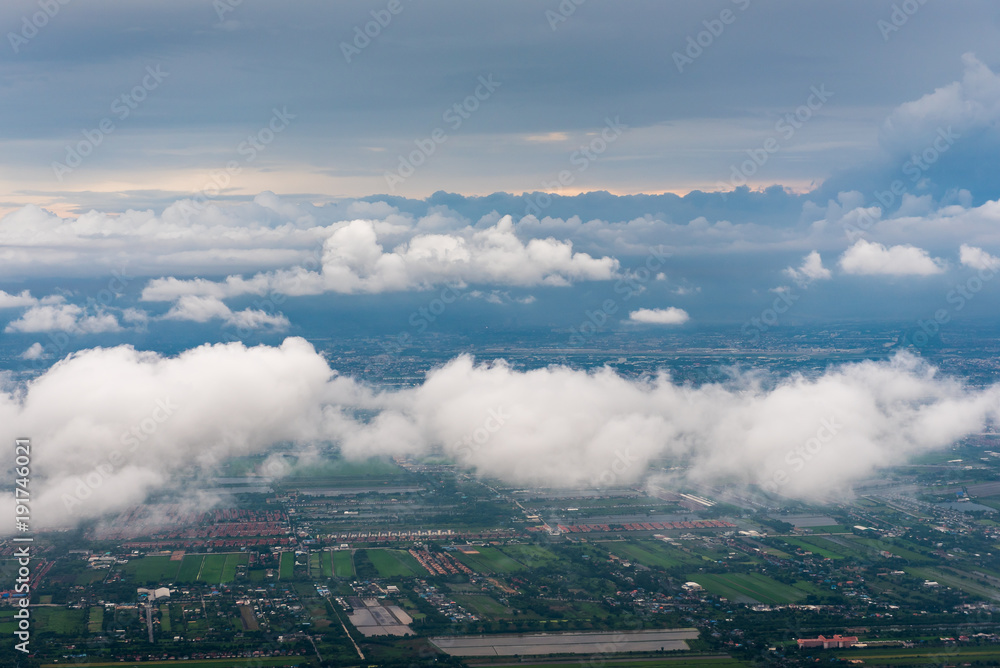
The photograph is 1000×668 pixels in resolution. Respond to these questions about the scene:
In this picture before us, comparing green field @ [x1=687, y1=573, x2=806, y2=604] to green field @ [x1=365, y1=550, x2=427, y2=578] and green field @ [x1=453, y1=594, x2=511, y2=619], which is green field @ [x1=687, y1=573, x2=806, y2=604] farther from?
green field @ [x1=365, y1=550, x2=427, y2=578]

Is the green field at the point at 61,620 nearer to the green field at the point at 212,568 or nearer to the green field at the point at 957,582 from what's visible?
the green field at the point at 212,568

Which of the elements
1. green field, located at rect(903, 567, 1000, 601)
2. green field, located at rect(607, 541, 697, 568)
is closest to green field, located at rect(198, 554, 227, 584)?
green field, located at rect(607, 541, 697, 568)

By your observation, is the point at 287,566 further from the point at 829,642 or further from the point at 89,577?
the point at 829,642

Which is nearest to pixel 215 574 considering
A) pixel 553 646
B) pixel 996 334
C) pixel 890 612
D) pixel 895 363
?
pixel 553 646

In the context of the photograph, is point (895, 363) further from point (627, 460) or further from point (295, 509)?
point (295, 509)

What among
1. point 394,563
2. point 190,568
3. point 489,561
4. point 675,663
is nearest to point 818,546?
point 489,561

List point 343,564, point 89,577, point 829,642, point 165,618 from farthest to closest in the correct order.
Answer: point 343,564 < point 89,577 < point 165,618 < point 829,642

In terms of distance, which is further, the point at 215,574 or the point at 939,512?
the point at 939,512
